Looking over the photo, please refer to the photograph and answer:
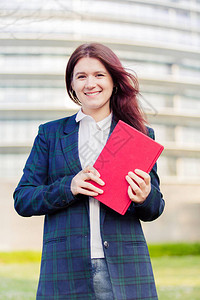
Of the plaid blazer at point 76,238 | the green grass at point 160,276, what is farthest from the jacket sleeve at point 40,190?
the green grass at point 160,276

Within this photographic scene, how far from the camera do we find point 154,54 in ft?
88.7

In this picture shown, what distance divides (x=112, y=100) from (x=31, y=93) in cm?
2416

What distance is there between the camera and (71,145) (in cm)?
146

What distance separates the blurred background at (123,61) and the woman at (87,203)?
2110cm

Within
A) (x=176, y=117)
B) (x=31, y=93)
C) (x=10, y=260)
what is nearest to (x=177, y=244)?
(x=10, y=260)

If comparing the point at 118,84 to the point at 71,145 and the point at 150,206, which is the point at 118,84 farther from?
the point at 150,206

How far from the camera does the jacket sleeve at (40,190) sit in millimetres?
1330

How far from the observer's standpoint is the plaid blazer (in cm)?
130

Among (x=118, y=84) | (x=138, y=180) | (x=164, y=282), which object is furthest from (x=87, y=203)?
(x=164, y=282)

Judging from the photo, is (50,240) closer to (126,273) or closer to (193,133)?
(126,273)

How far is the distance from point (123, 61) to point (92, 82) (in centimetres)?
2131

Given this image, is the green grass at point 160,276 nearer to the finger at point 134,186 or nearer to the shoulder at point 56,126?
the shoulder at point 56,126

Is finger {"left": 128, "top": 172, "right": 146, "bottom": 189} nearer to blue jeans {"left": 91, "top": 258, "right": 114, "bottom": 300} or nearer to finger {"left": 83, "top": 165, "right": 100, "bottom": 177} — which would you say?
finger {"left": 83, "top": 165, "right": 100, "bottom": 177}

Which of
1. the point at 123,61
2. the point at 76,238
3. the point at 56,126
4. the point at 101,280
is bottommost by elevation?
the point at 101,280
